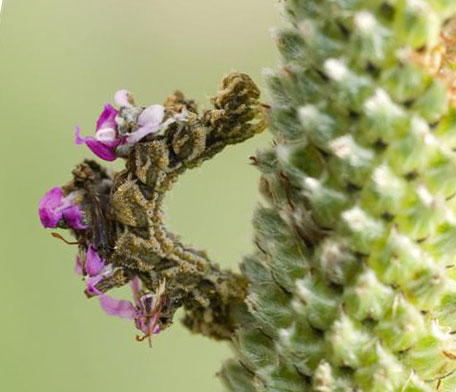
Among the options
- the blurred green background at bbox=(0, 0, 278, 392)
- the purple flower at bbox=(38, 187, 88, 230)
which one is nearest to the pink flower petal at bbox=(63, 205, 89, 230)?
the purple flower at bbox=(38, 187, 88, 230)

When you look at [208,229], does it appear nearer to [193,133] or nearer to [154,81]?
[154,81]

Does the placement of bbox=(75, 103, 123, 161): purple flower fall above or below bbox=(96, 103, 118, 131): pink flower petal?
below

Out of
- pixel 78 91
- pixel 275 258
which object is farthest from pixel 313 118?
pixel 78 91

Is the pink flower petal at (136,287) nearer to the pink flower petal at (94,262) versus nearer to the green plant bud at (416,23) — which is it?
the pink flower petal at (94,262)

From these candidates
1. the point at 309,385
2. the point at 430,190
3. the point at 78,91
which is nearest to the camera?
the point at 430,190

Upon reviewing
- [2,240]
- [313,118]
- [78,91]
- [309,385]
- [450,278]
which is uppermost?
[78,91]

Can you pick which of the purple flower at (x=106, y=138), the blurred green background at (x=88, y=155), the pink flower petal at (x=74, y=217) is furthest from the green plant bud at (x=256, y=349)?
the blurred green background at (x=88, y=155)

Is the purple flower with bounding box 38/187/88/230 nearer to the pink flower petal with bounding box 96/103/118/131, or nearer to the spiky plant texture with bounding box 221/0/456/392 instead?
the pink flower petal with bounding box 96/103/118/131
